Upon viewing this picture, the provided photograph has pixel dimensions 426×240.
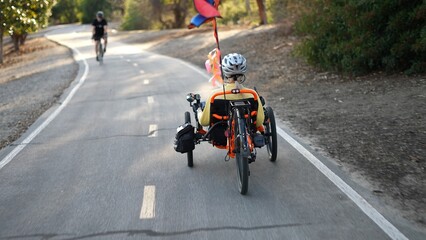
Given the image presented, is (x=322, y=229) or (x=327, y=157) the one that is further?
(x=327, y=157)

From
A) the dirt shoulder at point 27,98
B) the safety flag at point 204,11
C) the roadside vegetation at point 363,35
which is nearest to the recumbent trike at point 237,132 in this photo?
the safety flag at point 204,11

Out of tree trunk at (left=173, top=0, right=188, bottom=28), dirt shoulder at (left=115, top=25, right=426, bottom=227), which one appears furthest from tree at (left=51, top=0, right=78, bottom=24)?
dirt shoulder at (left=115, top=25, right=426, bottom=227)

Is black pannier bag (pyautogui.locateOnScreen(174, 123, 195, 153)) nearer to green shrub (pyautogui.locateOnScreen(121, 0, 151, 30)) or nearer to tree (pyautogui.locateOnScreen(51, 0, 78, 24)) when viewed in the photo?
green shrub (pyautogui.locateOnScreen(121, 0, 151, 30))

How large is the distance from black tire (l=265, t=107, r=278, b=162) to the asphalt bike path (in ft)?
0.46

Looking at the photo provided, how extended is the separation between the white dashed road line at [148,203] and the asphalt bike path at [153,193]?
0.01 m

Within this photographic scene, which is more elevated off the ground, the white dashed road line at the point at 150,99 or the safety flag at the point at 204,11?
the safety flag at the point at 204,11

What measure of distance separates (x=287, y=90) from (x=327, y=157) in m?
5.87

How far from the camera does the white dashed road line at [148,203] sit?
5.04 m

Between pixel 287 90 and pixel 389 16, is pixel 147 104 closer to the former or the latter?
pixel 287 90

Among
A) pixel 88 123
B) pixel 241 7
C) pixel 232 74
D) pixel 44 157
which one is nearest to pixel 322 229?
pixel 232 74

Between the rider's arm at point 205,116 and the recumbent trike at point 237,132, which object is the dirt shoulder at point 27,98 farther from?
the rider's arm at point 205,116

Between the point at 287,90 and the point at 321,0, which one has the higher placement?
the point at 321,0

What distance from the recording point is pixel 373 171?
20.1 ft

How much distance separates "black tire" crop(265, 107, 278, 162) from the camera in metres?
6.49
